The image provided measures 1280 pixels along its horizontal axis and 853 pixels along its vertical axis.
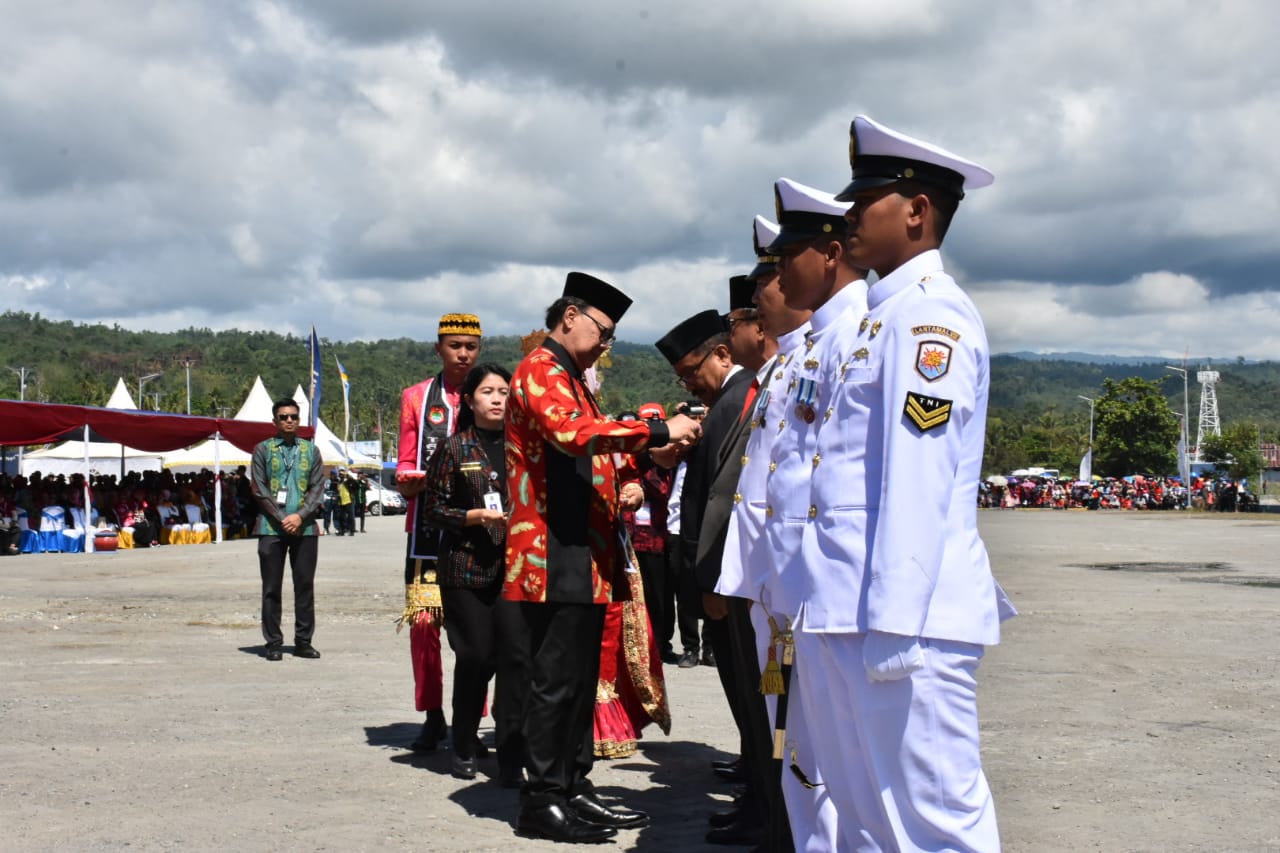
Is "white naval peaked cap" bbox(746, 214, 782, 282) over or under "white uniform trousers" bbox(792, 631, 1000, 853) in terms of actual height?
over

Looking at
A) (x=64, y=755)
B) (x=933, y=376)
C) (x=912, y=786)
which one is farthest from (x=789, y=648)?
(x=64, y=755)

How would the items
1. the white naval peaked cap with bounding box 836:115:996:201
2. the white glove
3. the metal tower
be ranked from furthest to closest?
the metal tower
the white naval peaked cap with bounding box 836:115:996:201
the white glove

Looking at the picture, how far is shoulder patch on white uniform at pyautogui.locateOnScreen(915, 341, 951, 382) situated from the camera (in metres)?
3.10

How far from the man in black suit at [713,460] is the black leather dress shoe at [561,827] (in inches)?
17.7

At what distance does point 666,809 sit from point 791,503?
2.43 meters

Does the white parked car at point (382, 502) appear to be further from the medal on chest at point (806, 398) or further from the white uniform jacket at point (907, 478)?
the white uniform jacket at point (907, 478)

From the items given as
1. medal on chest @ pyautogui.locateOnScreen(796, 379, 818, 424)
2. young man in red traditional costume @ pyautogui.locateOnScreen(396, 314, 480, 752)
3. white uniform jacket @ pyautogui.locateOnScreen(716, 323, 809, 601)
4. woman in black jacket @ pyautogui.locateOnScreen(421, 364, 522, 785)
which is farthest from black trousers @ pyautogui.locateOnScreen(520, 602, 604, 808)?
medal on chest @ pyautogui.locateOnScreen(796, 379, 818, 424)

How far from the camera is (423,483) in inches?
273

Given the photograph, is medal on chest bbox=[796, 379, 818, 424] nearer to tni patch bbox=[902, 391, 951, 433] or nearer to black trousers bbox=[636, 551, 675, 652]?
tni patch bbox=[902, 391, 951, 433]

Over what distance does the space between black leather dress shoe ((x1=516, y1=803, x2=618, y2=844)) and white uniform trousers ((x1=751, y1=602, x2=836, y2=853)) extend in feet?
4.61

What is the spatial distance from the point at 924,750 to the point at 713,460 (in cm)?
236

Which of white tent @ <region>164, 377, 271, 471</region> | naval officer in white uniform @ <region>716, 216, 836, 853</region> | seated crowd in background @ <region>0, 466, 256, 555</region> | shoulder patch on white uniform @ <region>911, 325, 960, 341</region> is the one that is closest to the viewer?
shoulder patch on white uniform @ <region>911, 325, 960, 341</region>

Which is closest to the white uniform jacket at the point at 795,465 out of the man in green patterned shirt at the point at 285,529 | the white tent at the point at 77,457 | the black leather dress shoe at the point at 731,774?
the black leather dress shoe at the point at 731,774

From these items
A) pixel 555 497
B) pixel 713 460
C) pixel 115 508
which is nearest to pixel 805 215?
pixel 713 460
